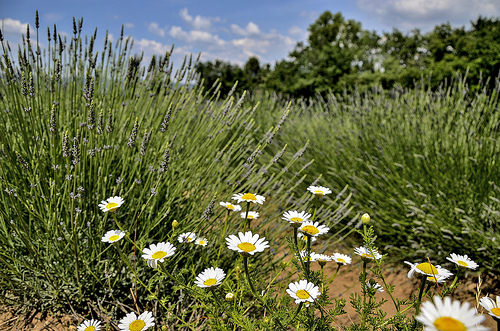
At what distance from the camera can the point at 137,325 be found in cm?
118

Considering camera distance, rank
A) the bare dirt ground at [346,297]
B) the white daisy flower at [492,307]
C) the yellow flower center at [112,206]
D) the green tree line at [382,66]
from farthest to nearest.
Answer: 1. the green tree line at [382,66]
2. the bare dirt ground at [346,297]
3. the yellow flower center at [112,206]
4. the white daisy flower at [492,307]

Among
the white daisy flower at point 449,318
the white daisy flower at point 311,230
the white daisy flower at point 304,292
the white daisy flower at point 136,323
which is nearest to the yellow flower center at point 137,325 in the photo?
the white daisy flower at point 136,323

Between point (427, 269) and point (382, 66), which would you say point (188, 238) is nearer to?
point (427, 269)

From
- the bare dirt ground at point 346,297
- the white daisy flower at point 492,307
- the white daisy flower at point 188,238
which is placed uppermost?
the white daisy flower at point 492,307

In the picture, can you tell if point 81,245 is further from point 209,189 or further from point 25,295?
point 209,189

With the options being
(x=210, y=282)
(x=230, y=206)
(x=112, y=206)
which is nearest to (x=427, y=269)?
(x=210, y=282)

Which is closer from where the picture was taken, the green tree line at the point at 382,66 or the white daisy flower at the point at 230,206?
the white daisy flower at the point at 230,206

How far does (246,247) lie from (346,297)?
1631 mm

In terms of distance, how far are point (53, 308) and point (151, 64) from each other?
1738 millimetres

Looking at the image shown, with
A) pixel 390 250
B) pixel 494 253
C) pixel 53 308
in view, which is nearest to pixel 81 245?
pixel 53 308

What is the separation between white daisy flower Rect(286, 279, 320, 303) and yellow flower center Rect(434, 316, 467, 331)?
467mm

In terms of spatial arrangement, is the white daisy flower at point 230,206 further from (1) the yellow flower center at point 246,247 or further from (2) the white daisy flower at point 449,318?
(2) the white daisy flower at point 449,318

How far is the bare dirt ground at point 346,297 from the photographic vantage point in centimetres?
178

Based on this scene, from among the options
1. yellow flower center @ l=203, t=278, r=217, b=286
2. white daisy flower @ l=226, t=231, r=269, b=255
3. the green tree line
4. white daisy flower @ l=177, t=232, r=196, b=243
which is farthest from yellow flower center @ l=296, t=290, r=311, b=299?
the green tree line
